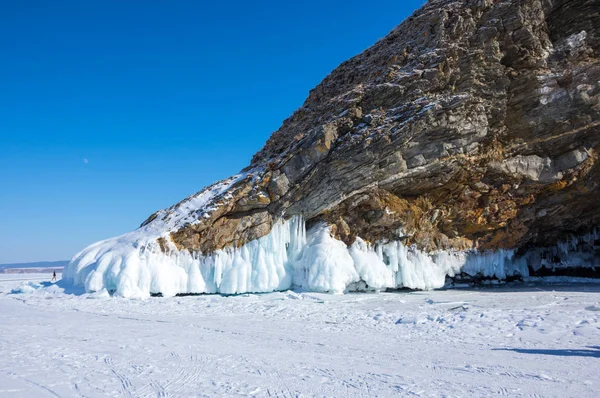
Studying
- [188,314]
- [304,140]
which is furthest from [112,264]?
[304,140]

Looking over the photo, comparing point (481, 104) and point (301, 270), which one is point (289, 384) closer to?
point (301, 270)

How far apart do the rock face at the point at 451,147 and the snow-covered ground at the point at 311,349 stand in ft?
20.5

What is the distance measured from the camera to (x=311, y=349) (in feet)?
28.2

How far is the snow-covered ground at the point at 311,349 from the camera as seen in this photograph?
6.02m

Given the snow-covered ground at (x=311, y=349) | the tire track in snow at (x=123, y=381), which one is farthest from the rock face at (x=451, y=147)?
the tire track in snow at (x=123, y=381)

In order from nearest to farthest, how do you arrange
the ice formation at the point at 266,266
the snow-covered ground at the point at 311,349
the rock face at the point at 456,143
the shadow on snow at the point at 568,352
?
the snow-covered ground at the point at 311,349 < the shadow on snow at the point at 568,352 < the ice formation at the point at 266,266 < the rock face at the point at 456,143

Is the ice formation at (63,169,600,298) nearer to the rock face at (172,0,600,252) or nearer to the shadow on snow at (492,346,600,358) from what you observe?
the rock face at (172,0,600,252)

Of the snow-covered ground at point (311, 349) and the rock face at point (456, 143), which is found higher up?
the rock face at point (456, 143)

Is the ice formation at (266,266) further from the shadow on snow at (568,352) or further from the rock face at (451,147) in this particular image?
the shadow on snow at (568,352)

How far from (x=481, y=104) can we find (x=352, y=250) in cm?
955

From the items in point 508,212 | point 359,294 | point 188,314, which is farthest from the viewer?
point 508,212

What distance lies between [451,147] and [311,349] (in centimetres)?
1455

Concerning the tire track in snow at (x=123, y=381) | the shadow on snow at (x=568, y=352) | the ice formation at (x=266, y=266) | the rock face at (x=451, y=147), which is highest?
the rock face at (x=451, y=147)

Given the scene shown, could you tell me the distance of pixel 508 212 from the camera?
21.9 meters
